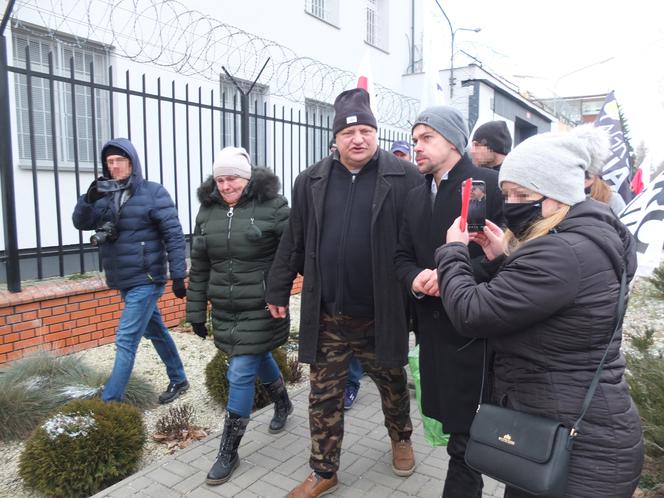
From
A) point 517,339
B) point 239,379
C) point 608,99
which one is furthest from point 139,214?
point 608,99

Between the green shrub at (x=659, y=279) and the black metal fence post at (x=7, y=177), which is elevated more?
the black metal fence post at (x=7, y=177)

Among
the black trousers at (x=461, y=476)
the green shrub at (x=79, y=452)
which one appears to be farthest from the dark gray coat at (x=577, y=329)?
the green shrub at (x=79, y=452)

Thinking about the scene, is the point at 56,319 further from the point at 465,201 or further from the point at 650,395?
the point at 650,395

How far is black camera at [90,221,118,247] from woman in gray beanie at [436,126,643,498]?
2.74m

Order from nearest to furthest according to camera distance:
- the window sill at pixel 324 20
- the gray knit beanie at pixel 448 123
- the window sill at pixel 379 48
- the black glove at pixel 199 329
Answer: the gray knit beanie at pixel 448 123 < the black glove at pixel 199 329 < the window sill at pixel 324 20 < the window sill at pixel 379 48

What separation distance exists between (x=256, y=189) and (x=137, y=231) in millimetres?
1098

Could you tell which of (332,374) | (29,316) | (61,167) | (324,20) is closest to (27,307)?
(29,316)

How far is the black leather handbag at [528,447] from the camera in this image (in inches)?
62.9

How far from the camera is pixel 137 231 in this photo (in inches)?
152

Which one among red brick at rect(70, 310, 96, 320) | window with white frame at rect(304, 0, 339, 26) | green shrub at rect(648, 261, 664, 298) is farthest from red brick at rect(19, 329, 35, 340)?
window with white frame at rect(304, 0, 339, 26)

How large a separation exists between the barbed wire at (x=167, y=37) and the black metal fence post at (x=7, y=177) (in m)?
1.23

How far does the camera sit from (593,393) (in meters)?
1.62

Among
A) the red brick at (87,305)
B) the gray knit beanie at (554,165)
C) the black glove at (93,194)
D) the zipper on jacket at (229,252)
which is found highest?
the gray knit beanie at (554,165)

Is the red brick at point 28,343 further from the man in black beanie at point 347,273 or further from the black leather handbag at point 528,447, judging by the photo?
the black leather handbag at point 528,447
